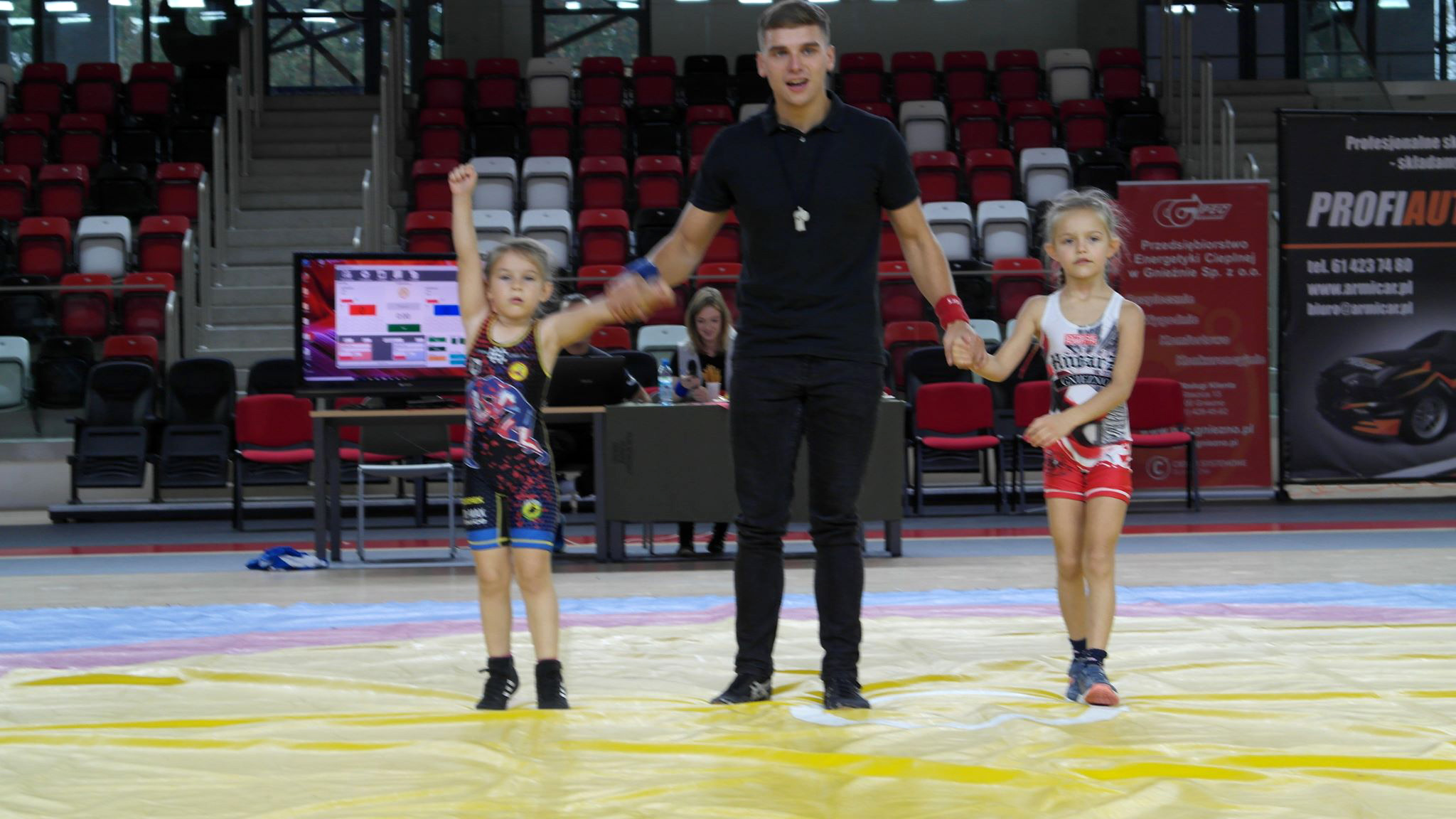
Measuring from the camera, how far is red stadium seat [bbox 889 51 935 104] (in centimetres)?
1488

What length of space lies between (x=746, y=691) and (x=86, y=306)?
30.4 ft

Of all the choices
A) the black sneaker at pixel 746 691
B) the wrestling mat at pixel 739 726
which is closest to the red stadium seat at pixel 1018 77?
the wrestling mat at pixel 739 726

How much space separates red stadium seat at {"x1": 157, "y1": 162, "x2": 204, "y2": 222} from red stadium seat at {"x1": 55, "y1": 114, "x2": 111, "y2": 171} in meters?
1.12

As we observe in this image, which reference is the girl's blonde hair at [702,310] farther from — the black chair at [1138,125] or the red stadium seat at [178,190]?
the black chair at [1138,125]

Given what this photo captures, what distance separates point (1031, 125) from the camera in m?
13.8

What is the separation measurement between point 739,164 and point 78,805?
195 cm

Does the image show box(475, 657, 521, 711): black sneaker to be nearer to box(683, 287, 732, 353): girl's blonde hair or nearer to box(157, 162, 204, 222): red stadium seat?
box(683, 287, 732, 353): girl's blonde hair

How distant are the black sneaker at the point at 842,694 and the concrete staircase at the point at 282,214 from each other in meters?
8.18

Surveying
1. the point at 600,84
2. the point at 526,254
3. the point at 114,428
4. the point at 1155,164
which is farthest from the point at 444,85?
the point at 526,254

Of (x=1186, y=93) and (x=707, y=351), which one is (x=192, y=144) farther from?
(x=1186, y=93)

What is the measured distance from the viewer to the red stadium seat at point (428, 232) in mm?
11734

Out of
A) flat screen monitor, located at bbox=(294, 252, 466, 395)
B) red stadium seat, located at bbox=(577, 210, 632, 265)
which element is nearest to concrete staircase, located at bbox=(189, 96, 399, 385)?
red stadium seat, located at bbox=(577, 210, 632, 265)

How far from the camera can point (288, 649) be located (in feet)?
13.2

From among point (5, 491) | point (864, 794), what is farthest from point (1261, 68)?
point (864, 794)
